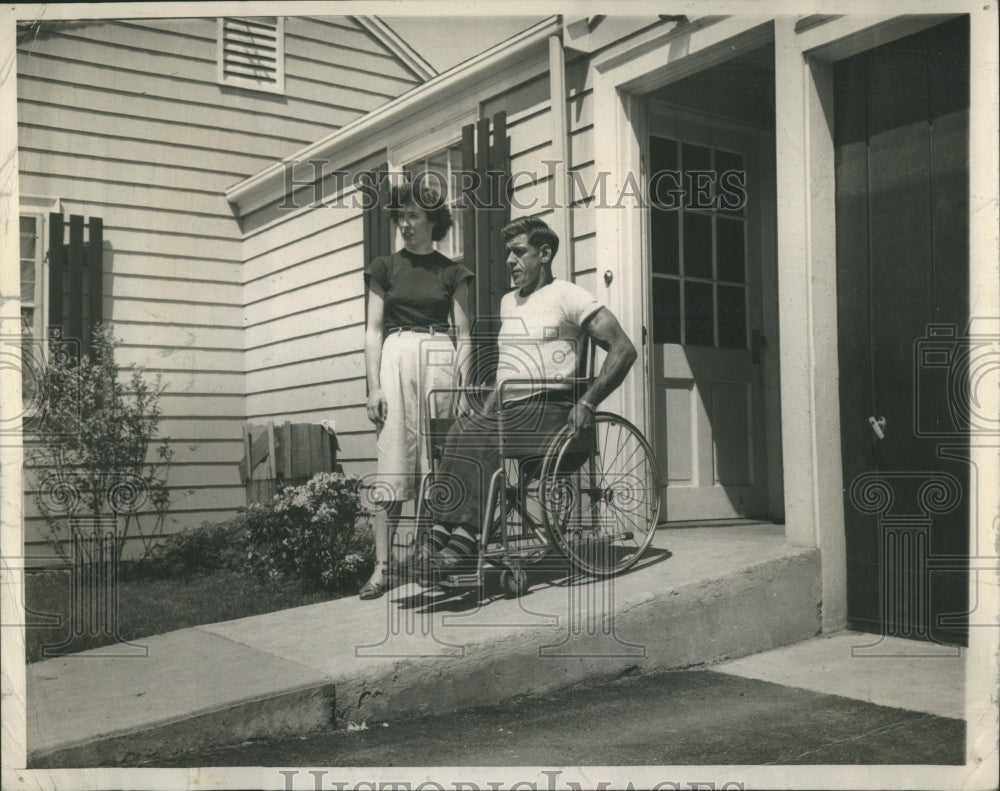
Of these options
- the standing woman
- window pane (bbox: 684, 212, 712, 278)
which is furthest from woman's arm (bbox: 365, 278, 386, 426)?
window pane (bbox: 684, 212, 712, 278)

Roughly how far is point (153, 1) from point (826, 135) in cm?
255

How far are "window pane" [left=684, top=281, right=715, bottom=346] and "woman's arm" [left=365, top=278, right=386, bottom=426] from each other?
1340 millimetres

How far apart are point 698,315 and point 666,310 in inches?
8.1

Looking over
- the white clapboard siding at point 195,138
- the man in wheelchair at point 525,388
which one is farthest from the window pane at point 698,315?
the white clapboard siding at point 195,138

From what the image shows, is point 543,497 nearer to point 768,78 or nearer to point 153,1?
point 768,78

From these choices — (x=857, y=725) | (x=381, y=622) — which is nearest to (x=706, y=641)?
(x=857, y=725)

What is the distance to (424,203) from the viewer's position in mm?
3625

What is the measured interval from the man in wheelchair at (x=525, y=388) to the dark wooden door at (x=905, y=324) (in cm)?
93

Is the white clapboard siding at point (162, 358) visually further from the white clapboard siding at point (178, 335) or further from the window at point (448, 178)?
the window at point (448, 178)

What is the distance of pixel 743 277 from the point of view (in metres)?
3.90

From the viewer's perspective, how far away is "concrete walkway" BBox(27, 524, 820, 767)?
104 inches

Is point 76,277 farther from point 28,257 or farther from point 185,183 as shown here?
point 185,183

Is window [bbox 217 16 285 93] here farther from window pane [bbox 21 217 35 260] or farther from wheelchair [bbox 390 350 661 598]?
wheelchair [bbox 390 350 661 598]

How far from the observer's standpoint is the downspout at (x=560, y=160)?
3.51m
